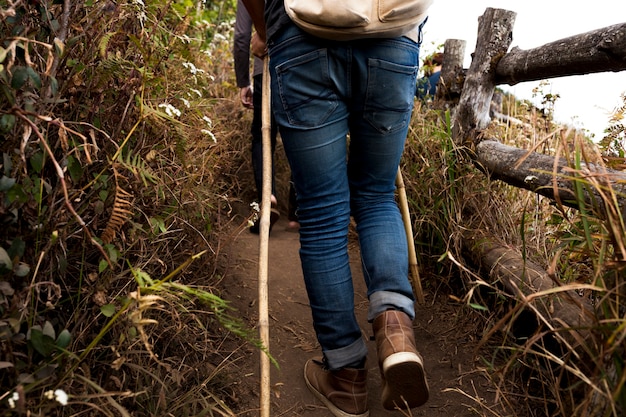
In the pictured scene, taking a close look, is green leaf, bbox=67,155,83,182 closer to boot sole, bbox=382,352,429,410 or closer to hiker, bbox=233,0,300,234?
boot sole, bbox=382,352,429,410

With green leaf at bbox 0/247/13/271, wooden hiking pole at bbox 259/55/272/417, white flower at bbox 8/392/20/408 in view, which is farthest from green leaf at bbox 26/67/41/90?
wooden hiking pole at bbox 259/55/272/417

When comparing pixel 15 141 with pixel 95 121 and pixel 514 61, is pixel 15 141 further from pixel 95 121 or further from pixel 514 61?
pixel 514 61

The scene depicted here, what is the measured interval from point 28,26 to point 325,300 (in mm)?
1242

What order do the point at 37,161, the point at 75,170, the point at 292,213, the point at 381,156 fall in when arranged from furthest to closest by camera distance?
the point at 292,213 → the point at 381,156 → the point at 75,170 → the point at 37,161

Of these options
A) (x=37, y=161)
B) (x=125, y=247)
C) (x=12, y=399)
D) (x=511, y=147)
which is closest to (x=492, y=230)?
(x=511, y=147)

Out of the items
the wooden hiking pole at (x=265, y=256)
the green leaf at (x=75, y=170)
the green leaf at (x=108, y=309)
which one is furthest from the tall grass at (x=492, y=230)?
the green leaf at (x=75, y=170)

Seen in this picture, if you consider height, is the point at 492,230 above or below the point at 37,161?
below

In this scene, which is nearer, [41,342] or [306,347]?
[41,342]

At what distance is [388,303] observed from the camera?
2.04 m

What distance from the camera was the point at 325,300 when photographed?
2.10m

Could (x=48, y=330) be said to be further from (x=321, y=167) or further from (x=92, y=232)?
(x=321, y=167)

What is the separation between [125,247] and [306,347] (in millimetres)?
1064

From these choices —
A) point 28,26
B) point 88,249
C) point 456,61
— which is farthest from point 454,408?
point 456,61

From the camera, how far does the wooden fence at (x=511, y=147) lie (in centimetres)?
184
